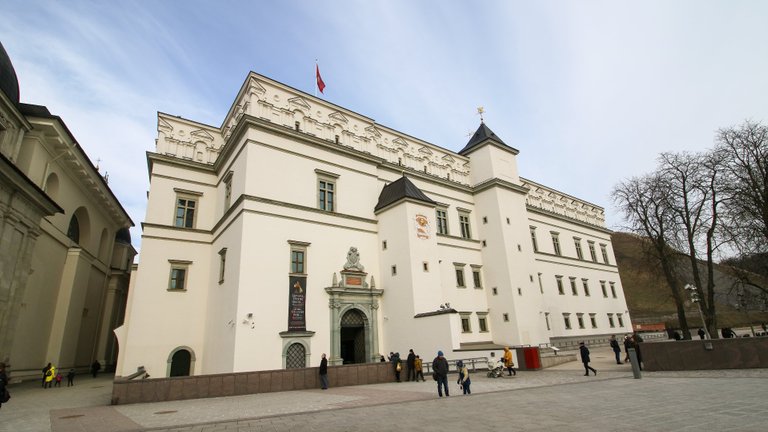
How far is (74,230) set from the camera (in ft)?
93.7

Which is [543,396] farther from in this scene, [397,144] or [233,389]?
[397,144]

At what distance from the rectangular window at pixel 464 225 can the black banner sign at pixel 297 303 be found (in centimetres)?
1512

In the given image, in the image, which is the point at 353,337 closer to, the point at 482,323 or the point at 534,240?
the point at 482,323

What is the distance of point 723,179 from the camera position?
2228 centimetres

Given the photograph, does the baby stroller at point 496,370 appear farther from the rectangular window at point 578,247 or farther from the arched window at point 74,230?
the rectangular window at point 578,247

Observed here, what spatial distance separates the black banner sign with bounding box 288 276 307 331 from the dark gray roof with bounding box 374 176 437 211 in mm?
7597

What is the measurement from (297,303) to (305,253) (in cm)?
285

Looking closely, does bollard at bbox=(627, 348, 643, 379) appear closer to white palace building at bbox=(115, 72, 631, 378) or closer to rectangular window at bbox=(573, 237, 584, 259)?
white palace building at bbox=(115, 72, 631, 378)

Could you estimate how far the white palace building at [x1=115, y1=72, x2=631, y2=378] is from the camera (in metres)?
19.8

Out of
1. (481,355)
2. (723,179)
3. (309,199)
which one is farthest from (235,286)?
(723,179)

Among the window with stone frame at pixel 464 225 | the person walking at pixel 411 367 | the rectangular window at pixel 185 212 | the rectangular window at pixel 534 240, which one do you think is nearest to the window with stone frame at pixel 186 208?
the rectangular window at pixel 185 212

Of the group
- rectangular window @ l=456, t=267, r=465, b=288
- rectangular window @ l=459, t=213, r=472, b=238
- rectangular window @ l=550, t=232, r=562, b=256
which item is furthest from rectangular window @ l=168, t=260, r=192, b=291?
rectangular window @ l=550, t=232, r=562, b=256

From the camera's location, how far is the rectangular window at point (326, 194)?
23438 millimetres

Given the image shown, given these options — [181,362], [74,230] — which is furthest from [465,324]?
[74,230]
